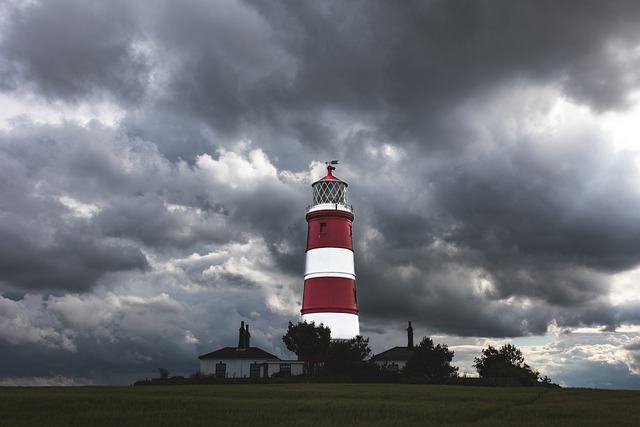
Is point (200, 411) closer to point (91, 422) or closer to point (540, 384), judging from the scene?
point (91, 422)

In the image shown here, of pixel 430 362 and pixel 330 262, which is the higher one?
pixel 330 262

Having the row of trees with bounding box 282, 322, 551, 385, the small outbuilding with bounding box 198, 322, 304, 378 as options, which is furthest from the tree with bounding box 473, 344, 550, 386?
the small outbuilding with bounding box 198, 322, 304, 378

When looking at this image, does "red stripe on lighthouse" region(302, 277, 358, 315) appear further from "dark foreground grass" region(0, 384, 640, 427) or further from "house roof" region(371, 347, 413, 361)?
"dark foreground grass" region(0, 384, 640, 427)

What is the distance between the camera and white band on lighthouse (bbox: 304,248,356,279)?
5494cm

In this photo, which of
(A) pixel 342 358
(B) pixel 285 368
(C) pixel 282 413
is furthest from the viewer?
(B) pixel 285 368

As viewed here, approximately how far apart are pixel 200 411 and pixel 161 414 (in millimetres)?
1370

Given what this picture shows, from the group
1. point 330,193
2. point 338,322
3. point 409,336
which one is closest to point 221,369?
point 338,322

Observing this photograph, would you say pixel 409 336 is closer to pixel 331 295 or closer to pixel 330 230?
pixel 331 295

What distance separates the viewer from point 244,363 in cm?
6384

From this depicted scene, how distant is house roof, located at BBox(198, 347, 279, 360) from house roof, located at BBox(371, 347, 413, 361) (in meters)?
11.4

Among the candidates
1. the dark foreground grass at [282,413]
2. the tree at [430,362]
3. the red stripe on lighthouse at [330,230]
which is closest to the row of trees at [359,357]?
the tree at [430,362]

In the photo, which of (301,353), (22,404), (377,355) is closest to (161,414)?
(22,404)

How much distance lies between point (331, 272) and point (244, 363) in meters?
16.2

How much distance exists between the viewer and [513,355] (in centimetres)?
5916
